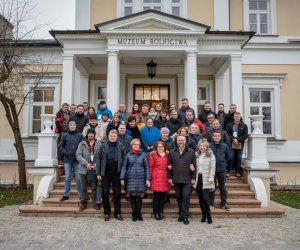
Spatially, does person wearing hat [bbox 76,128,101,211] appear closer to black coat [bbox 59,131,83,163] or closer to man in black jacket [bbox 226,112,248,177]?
black coat [bbox 59,131,83,163]

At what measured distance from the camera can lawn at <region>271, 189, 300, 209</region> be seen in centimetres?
991

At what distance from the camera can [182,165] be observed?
23.1ft

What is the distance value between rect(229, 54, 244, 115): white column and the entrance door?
12.4 ft

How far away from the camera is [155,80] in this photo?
47.2 ft

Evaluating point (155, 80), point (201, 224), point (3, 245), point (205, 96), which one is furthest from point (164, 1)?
point (3, 245)

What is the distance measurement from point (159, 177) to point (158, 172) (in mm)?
110

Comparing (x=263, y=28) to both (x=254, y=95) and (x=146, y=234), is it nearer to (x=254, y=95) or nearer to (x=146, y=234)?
(x=254, y=95)

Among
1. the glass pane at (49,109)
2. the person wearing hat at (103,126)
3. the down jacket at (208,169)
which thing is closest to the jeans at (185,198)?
the down jacket at (208,169)

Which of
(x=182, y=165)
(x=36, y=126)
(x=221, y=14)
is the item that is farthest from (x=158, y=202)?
(x=221, y=14)

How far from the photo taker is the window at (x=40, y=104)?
47.8 feet

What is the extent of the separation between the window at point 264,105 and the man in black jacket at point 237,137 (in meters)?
5.85

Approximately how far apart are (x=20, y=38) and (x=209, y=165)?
9.41m

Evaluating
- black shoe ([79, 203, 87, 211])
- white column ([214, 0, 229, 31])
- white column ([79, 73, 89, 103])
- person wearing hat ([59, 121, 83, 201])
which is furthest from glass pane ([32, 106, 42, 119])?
white column ([214, 0, 229, 31])

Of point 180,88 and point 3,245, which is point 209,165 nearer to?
point 3,245
